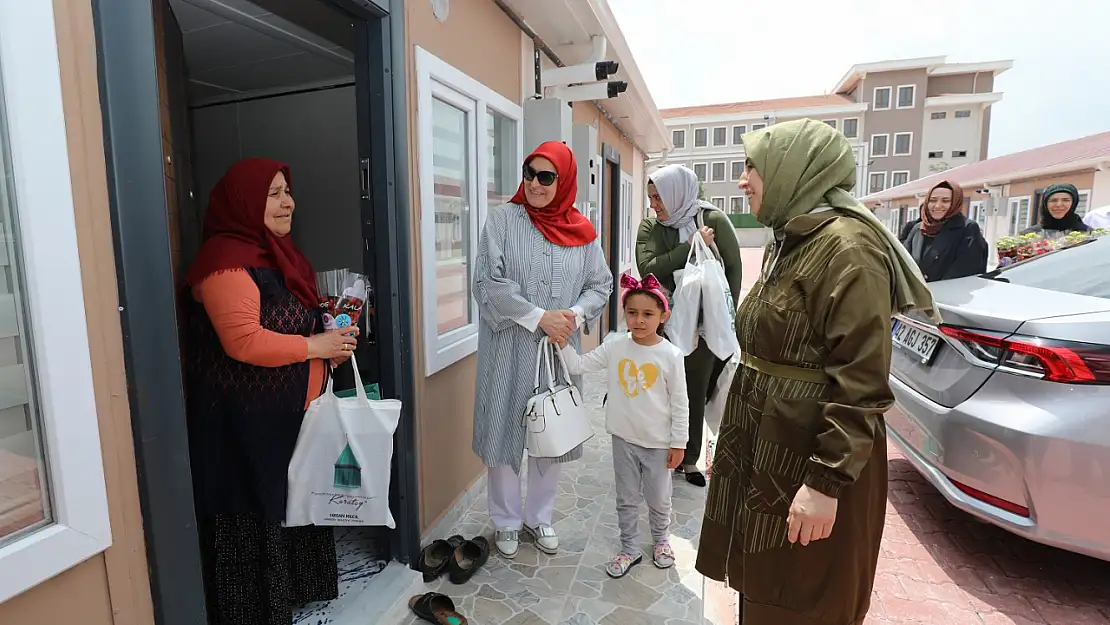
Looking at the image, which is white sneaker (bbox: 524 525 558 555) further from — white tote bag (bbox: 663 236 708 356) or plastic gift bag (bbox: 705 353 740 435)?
white tote bag (bbox: 663 236 708 356)

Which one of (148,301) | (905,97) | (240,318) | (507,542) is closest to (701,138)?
(905,97)

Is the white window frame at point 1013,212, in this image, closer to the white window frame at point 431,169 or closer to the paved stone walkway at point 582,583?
the paved stone walkway at point 582,583

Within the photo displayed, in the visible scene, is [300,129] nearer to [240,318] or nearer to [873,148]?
[240,318]

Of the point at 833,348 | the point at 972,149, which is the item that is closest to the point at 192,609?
the point at 833,348

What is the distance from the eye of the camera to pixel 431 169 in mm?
2684

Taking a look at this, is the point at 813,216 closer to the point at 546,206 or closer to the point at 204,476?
the point at 546,206

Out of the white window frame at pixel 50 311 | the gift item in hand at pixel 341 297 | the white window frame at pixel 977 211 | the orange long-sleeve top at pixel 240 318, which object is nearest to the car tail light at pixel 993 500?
the gift item in hand at pixel 341 297

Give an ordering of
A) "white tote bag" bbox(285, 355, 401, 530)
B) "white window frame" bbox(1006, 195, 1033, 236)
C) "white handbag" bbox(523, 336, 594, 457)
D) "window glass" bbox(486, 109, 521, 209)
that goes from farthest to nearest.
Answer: "white window frame" bbox(1006, 195, 1033, 236) < "window glass" bbox(486, 109, 521, 209) < "white handbag" bbox(523, 336, 594, 457) < "white tote bag" bbox(285, 355, 401, 530)

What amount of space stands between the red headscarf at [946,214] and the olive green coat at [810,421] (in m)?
3.94

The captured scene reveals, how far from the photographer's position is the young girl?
2492 millimetres

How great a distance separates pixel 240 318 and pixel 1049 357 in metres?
2.77

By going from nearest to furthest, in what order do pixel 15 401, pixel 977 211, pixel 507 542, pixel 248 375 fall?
pixel 15 401 → pixel 248 375 → pixel 507 542 → pixel 977 211

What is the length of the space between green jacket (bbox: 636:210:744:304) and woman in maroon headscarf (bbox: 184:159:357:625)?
1.86 m

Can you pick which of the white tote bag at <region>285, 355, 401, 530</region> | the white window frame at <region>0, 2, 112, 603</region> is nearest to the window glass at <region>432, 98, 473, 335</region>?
the white tote bag at <region>285, 355, 401, 530</region>
